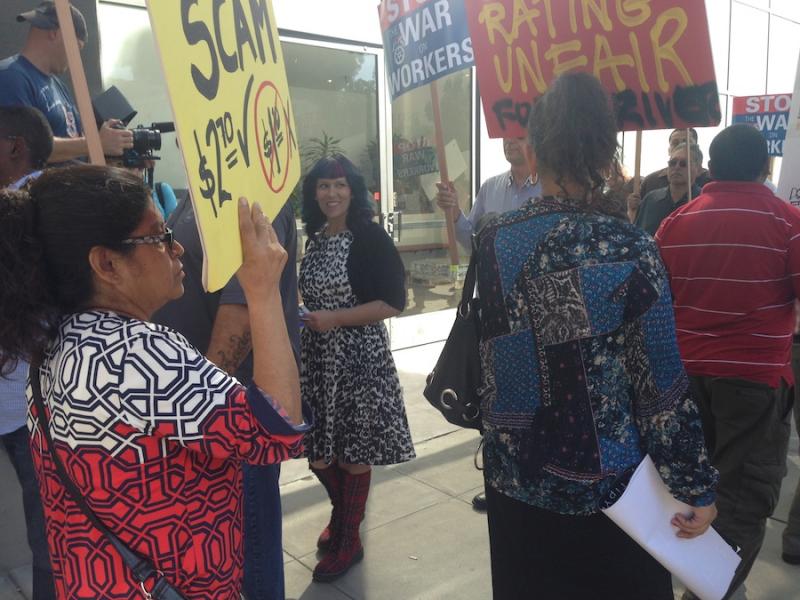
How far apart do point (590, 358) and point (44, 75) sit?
2.59m

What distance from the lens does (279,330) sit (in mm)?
1363

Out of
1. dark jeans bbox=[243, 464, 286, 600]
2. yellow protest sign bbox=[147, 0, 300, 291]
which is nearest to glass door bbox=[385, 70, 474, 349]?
dark jeans bbox=[243, 464, 286, 600]

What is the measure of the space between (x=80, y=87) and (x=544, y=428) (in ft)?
4.19

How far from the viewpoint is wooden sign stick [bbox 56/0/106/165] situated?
135cm

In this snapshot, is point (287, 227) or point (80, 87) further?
point (287, 227)

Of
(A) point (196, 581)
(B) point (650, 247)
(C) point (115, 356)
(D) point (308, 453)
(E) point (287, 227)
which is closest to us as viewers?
(C) point (115, 356)

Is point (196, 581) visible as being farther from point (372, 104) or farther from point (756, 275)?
point (372, 104)

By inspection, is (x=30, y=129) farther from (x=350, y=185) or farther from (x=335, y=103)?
(x=335, y=103)

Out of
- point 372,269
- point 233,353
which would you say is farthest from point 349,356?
point 233,353

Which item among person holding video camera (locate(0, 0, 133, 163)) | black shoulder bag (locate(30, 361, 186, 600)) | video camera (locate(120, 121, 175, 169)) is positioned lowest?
black shoulder bag (locate(30, 361, 186, 600))

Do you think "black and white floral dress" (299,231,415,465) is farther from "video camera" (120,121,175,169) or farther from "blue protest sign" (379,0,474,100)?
"blue protest sign" (379,0,474,100)

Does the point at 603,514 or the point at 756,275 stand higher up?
the point at 756,275

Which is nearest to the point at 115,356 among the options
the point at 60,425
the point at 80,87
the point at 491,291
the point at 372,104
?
the point at 60,425

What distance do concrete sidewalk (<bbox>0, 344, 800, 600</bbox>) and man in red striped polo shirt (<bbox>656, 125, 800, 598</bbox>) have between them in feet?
2.10
